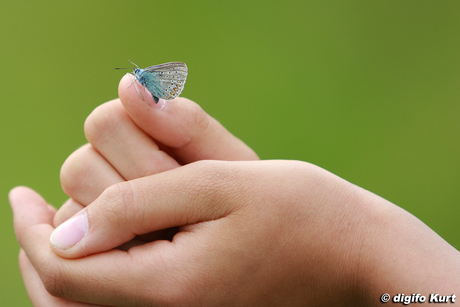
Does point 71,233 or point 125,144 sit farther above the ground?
point 125,144

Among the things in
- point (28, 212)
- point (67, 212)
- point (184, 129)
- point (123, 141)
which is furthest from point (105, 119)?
point (28, 212)

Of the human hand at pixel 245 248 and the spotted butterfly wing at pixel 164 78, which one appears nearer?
the human hand at pixel 245 248

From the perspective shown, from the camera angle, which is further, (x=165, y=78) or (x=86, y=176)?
(x=86, y=176)

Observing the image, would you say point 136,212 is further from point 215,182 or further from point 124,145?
point 124,145

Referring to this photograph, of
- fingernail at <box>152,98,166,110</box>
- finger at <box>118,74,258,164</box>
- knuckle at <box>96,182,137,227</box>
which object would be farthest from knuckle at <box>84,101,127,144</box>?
knuckle at <box>96,182,137,227</box>

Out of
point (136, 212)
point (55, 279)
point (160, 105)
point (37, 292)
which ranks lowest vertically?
point (37, 292)

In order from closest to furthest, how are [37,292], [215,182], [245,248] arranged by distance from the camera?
[245,248] → [215,182] → [37,292]

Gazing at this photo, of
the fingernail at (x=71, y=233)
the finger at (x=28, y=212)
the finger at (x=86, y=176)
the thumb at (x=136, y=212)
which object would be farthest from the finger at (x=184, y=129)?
the finger at (x=28, y=212)

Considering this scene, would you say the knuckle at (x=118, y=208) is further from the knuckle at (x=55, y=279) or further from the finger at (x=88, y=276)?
the knuckle at (x=55, y=279)
